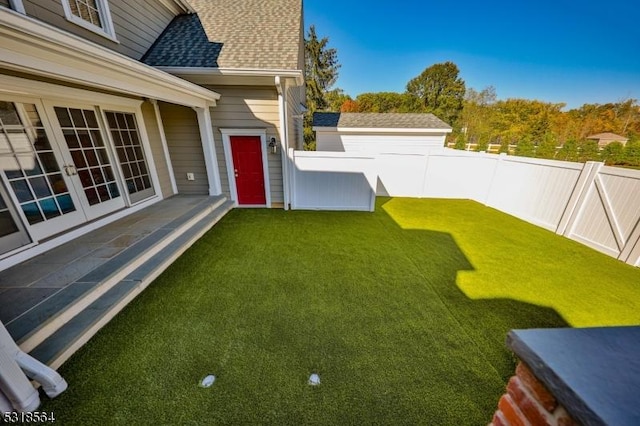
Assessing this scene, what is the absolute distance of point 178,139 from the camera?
5547mm

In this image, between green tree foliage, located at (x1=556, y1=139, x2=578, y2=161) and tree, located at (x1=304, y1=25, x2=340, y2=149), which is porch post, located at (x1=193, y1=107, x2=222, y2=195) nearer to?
tree, located at (x1=304, y1=25, x2=340, y2=149)

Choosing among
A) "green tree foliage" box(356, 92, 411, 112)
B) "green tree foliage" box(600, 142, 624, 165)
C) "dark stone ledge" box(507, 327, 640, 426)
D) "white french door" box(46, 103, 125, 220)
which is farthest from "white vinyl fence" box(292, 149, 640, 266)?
"green tree foliage" box(356, 92, 411, 112)

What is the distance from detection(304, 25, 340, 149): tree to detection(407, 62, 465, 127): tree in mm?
18388

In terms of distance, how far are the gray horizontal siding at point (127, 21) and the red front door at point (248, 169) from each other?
2.60 metres

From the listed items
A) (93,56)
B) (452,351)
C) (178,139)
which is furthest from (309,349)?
(178,139)

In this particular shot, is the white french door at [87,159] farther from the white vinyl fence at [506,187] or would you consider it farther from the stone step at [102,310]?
the white vinyl fence at [506,187]

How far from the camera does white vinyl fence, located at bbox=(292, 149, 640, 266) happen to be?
3.98 m

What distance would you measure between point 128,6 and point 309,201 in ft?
17.9

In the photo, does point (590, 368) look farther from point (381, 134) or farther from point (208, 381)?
point (381, 134)

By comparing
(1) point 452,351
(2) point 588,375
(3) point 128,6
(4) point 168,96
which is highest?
(3) point 128,6

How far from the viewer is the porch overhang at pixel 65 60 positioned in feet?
6.21

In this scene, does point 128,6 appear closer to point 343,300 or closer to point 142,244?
point 142,244

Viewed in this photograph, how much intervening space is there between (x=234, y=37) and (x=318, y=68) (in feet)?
42.8

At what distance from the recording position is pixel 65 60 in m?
2.36
